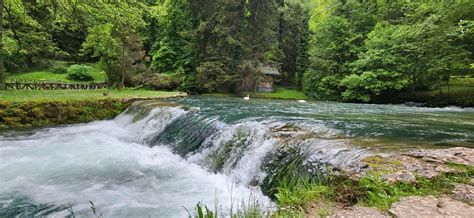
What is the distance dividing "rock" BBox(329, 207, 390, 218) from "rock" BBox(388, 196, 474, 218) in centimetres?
11

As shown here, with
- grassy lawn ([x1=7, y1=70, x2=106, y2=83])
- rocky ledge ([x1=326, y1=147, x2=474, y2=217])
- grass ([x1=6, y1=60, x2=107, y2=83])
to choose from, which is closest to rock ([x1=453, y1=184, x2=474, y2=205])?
rocky ledge ([x1=326, y1=147, x2=474, y2=217])

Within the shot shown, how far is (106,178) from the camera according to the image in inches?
229

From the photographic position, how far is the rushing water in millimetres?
4594

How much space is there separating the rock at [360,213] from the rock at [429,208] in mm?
115

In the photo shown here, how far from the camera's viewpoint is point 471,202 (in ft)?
8.75

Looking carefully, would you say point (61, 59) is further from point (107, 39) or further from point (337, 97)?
point (337, 97)

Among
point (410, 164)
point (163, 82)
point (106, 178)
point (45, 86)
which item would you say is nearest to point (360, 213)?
point (410, 164)

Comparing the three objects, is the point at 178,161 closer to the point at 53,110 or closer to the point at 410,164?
the point at 410,164

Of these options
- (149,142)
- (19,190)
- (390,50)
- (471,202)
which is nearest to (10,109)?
(149,142)

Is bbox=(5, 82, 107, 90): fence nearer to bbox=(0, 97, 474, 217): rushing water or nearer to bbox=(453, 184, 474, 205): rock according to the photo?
bbox=(0, 97, 474, 217): rushing water

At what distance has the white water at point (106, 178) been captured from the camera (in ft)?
15.1

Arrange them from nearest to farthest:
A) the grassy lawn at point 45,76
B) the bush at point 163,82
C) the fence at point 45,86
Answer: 1. the fence at point 45,86
2. the bush at point 163,82
3. the grassy lawn at point 45,76

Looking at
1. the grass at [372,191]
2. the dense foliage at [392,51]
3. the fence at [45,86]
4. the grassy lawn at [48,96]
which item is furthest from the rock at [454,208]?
the fence at [45,86]

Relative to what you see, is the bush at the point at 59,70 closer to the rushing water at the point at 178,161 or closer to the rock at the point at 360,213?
the rushing water at the point at 178,161
